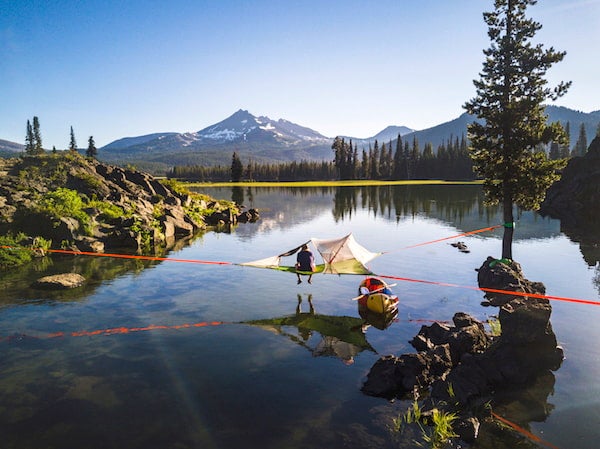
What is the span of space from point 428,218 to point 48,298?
47360mm

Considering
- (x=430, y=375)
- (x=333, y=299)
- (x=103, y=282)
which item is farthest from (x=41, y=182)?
(x=430, y=375)

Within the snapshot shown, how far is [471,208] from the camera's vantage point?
67.9 m

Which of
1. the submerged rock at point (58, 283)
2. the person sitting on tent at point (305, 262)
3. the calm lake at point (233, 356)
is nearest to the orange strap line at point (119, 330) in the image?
the calm lake at point (233, 356)

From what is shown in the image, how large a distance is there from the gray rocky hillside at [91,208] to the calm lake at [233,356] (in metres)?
5.32

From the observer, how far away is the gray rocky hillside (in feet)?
109

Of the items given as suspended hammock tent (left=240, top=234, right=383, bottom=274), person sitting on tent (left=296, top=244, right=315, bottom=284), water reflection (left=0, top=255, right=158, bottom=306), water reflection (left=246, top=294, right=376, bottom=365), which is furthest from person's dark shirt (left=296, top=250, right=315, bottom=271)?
water reflection (left=0, top=255, right=158, bottom=306)

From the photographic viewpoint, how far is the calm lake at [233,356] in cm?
1045

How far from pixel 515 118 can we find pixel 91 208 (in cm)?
3629

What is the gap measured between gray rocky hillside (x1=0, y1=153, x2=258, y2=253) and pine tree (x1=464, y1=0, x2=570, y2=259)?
27616 mm

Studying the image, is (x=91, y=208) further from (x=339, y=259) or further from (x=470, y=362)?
(x=470, y=362)

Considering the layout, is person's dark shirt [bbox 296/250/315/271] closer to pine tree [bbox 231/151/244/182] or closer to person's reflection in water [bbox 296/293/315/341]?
person's reflection in water [bbox 296/293/315/341]

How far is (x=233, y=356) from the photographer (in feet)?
48.4

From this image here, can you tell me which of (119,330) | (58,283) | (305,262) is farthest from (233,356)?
(58,283)

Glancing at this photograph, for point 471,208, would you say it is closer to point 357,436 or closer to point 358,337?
point 358,337
